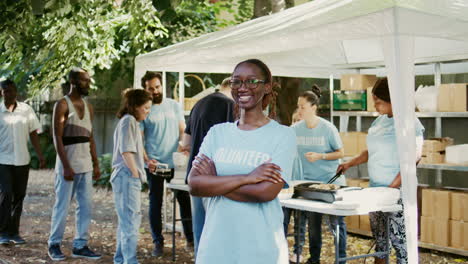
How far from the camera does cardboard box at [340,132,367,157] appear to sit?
26.5ft

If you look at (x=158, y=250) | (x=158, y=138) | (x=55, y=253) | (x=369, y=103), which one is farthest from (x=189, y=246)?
(x=369, y=103)

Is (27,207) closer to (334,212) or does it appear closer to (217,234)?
(334,212)

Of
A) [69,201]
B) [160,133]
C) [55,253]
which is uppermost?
[160,133]

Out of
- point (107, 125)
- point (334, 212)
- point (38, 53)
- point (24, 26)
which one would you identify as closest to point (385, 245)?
point (334, 212)

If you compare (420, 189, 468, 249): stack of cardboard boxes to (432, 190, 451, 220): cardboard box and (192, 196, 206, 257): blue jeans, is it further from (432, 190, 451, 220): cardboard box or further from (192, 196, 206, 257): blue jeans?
(192, 196, 206, 257): blue jeans

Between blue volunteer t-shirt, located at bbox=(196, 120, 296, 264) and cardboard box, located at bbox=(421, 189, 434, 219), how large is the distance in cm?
504

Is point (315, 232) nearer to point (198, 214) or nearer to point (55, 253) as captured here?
point (198, 214)

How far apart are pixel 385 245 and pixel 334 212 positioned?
2.40ft

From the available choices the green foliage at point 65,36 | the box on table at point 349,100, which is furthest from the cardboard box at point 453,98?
the green foliage at point 65,36

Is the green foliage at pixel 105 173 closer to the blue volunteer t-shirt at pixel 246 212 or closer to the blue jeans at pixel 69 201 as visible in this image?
the blue jeans at pixel 69 201

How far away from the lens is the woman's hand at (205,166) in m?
2.72

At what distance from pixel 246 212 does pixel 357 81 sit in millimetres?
5637

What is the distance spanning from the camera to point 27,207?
1071 cm

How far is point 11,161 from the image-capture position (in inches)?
287
